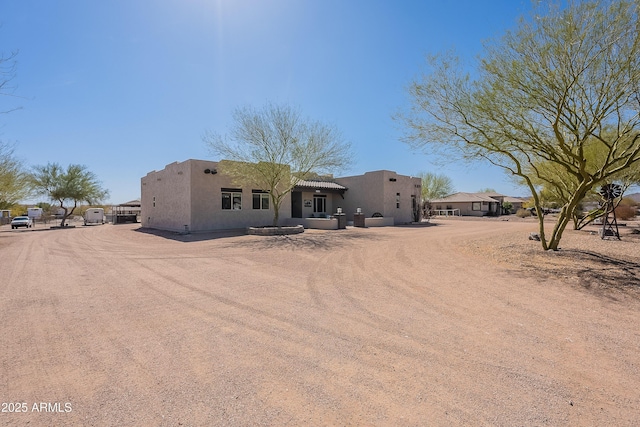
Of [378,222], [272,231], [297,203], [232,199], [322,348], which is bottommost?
[322,348]

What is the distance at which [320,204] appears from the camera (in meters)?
28.8

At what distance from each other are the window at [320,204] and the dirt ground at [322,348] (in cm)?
2025

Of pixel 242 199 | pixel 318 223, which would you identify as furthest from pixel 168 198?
pixel 318 223

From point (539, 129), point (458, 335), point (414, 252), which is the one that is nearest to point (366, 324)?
A: point (458, 335)

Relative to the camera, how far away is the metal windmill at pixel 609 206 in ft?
48.7

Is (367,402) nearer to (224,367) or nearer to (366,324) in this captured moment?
(224,367)

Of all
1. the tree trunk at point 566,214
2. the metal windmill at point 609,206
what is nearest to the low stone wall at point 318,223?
the tree trunk at point 566,214

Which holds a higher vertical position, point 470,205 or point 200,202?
point 470,205

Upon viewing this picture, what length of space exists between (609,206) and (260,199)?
1919 centimetres

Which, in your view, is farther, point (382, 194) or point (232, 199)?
point (382, 194)

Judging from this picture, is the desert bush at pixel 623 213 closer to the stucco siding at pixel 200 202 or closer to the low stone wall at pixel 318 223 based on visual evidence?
the low stone wall at pixel 318 223

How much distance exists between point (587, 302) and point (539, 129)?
644 cm

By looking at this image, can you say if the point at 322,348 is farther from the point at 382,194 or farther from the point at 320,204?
the point at 320,204

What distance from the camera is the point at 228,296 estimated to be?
608 cm
